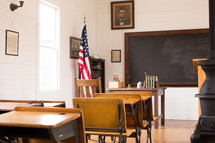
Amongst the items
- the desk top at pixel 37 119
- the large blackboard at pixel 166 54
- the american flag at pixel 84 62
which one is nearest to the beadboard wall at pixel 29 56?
the american flag at pixel 84 62

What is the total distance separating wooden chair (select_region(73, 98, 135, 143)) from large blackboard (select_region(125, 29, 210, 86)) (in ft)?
16.7

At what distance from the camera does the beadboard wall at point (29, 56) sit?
16.0 feet

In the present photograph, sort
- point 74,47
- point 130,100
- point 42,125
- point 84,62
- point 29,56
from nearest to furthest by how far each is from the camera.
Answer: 1. point 42,125
2. point 130,100
3. point 29,56
4. point 84,62
5. point 74,47

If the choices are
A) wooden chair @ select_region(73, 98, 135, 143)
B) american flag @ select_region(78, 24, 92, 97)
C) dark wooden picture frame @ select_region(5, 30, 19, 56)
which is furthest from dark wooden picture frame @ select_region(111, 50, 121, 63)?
wooden chair @ select_region(73, 98, 135, 143)

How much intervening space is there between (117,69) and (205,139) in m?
5.54

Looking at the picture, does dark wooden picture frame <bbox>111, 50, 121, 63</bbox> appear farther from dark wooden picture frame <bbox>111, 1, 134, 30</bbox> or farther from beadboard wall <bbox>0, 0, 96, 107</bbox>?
beadboard wall <bbox>0, 0, 96, 107</bbox>

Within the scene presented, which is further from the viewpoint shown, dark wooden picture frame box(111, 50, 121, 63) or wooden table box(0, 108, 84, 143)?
Result: dark wooden picture frame box(111, 50, 121, 63)

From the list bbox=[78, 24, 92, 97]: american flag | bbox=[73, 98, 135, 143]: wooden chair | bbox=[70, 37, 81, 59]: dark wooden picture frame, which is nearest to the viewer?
bbox=[73, 98, 135, 143]: wooden chair

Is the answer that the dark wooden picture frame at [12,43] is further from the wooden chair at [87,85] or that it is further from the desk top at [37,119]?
the desk top at [37,119]

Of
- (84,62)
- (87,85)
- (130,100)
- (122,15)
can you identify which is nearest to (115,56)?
(122,15)

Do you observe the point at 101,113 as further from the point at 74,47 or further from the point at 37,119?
the point at 74,47

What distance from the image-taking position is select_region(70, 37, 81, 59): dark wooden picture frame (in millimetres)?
7070

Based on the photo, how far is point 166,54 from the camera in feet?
26.7

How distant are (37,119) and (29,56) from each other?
3.80 m
